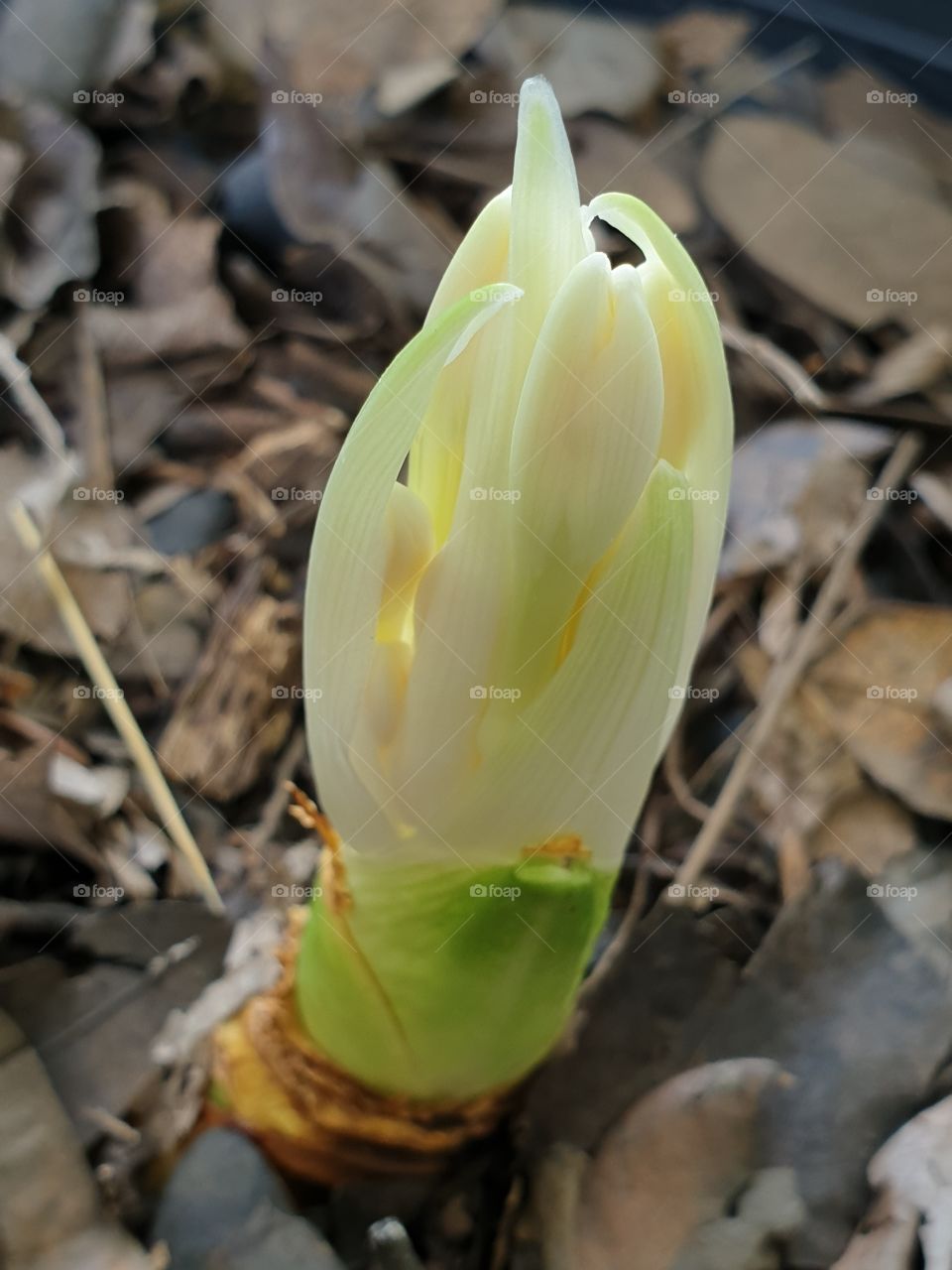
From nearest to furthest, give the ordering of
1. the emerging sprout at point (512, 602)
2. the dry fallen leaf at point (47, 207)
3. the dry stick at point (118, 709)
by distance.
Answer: the emerging sprout at point (512, 602) < the dry stick at point (118, 709) < the dry fallen leaf at point (47, 207)

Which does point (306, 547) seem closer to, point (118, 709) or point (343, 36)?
point (118, 709)

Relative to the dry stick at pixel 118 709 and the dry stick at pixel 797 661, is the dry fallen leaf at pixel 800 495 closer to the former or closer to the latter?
the dry stick at pixel 797 661

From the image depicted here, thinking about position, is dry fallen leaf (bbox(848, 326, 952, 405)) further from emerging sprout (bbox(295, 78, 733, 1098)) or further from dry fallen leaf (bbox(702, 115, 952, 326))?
emerging sprout (bbox(295, 78, 733, 1098))

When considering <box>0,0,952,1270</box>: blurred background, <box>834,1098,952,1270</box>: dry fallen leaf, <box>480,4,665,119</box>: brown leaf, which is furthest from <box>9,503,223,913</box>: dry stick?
<box>480,4,665,119</box>: brown leaf

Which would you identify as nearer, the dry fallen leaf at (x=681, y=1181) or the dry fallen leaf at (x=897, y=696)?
the dry fallen leaf at (x=681, y=1181)

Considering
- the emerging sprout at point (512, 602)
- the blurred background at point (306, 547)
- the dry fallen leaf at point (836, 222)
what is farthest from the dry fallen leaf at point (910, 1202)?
the dry fallen leaf at point (836, 222)

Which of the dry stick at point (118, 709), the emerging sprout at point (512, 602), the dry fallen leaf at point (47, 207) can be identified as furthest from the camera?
the dry fallen leaf at point (47, 207)

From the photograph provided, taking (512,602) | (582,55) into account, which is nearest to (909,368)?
(582,55)

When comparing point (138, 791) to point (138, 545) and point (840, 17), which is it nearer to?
point (138, 545)
